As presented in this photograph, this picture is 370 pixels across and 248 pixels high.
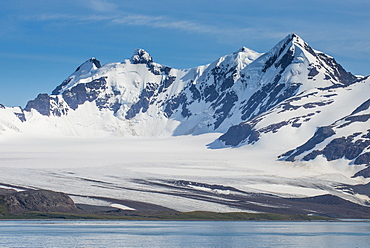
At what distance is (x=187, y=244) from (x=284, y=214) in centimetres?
7611

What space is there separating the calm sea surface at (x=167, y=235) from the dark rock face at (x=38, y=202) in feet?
36.5

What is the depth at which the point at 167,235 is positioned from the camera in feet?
394

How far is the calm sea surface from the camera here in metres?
106

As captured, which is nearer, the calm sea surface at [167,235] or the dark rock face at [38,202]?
the calm sea surface at [167,235]

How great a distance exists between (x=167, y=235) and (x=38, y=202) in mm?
47472

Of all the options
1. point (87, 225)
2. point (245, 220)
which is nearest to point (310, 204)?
point (245, 220)

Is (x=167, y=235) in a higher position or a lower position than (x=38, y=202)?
lower

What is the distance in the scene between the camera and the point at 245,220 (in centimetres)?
16675

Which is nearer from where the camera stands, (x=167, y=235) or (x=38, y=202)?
(x=167, y=235)

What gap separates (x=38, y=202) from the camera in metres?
158

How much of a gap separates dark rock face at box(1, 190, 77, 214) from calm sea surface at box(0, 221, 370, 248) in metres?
11.1

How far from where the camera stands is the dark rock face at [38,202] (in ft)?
510

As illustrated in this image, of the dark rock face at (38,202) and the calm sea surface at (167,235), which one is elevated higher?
the dark rock face at (38,202)

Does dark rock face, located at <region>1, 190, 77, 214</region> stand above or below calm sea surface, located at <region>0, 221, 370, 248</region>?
above
